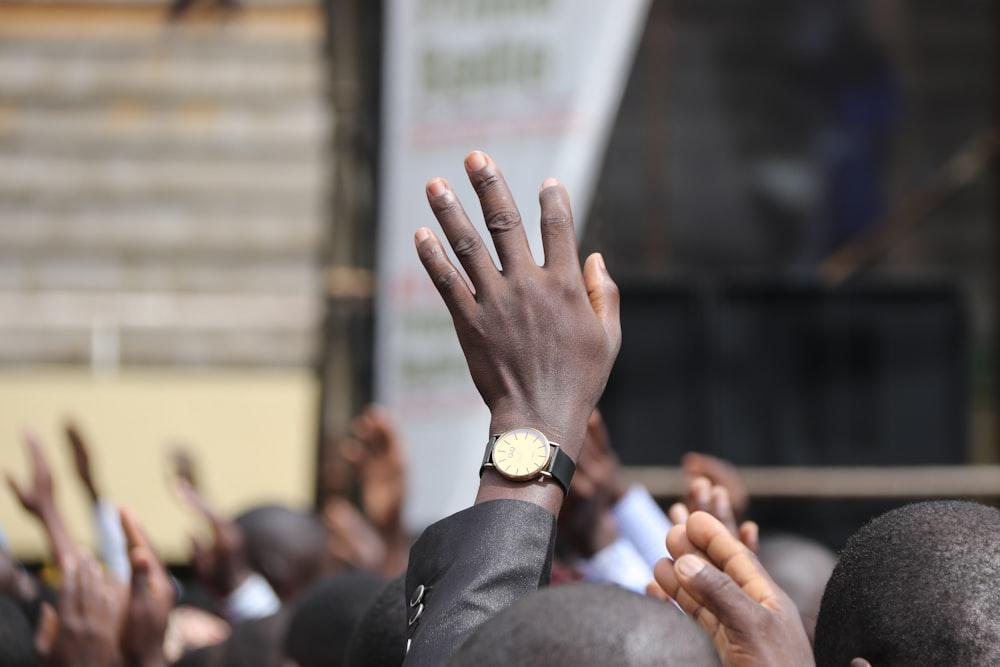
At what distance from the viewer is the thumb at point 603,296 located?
1762mm

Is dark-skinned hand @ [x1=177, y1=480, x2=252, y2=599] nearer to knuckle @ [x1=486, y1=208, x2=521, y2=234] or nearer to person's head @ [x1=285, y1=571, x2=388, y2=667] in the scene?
person's head @ [x1=285, y1=571, x2=388, y2=667]

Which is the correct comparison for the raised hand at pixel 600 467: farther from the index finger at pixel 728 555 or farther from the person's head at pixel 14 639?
the index finger at pixel 728 555

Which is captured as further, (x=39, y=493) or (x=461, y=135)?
(x=461, y=135)

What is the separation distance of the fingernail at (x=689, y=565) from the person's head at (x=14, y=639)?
162 cm

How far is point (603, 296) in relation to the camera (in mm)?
1785

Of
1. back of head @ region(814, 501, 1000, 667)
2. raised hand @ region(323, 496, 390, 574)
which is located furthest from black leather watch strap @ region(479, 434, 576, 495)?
raised hand @ region(323, 496, 390, 574)

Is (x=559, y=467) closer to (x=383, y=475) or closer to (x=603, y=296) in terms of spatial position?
(x=603, y=296)

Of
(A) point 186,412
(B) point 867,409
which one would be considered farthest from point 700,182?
(A) point 186,412

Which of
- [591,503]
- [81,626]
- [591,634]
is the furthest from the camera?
[591,503]

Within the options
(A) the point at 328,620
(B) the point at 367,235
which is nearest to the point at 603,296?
(A) the point at 328,620

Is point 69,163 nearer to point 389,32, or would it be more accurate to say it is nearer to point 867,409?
point 389,32

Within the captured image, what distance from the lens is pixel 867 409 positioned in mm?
6754

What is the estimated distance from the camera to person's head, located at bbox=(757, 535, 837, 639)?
3.77m

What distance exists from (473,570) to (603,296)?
395 mm
